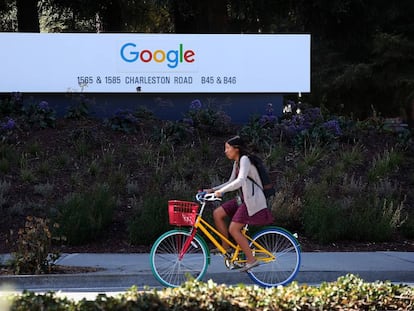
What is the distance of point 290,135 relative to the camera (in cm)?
1650

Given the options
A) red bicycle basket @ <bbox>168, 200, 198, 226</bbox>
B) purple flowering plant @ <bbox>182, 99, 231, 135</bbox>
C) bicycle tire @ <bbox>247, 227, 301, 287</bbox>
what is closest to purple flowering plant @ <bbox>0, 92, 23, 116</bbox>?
purple flowering plant @ <bbox>182, 99, 231, 135</bbox>

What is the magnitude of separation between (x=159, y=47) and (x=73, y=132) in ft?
9.60

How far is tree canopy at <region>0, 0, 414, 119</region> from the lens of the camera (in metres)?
23.6

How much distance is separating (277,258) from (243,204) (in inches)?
32.5

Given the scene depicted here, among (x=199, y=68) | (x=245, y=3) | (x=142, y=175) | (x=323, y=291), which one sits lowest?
(x=323, y=291)

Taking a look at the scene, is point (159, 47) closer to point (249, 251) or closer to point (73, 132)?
point (73, 132)

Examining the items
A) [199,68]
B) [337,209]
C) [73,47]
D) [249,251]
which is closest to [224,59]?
[199,68]

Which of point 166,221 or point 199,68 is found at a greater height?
point 199,68

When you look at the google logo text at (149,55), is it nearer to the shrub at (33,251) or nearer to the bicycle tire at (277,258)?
the shrub at (33,251)

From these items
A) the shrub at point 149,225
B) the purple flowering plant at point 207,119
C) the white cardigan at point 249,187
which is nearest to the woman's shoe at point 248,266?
the white cardigan at point 249,187

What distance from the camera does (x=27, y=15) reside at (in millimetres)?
25797

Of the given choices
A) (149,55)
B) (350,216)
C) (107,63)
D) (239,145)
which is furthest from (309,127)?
(239,145)

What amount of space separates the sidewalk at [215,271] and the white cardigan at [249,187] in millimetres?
1354

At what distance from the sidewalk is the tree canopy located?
11.5m
